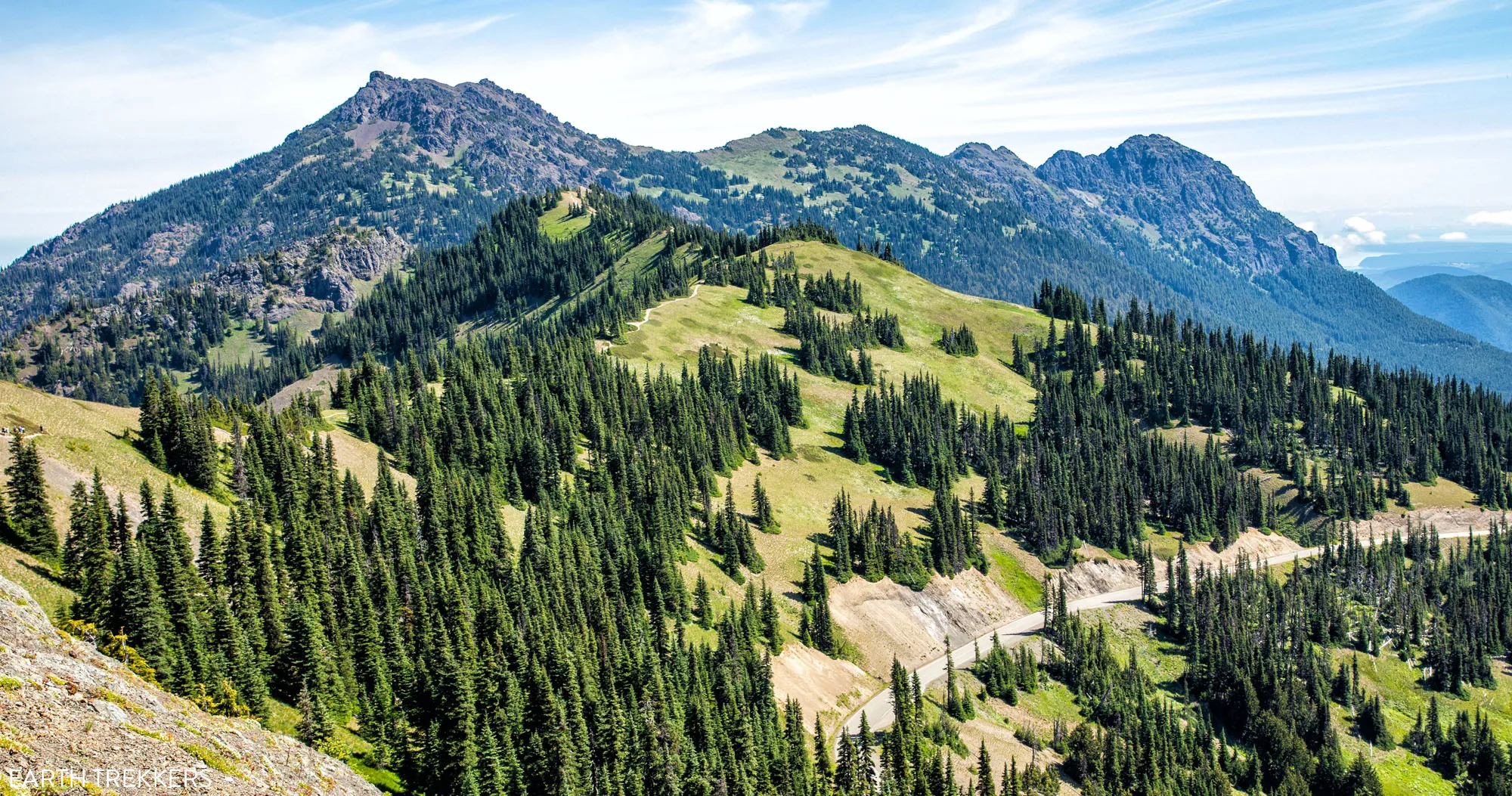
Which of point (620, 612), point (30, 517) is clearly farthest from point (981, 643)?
point (30, 517)

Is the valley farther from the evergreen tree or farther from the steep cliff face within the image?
the steep cliff face

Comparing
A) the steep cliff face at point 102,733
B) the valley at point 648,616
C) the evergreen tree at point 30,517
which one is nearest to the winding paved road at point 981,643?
the valley at point 648,616

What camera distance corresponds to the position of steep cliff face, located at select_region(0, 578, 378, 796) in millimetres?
33781

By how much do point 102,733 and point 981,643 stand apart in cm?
14335

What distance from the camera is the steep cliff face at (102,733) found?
33781mm

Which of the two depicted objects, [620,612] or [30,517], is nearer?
[30,517]

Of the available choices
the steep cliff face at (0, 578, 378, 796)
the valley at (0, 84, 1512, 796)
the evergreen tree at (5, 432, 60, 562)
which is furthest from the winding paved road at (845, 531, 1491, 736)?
the evergreen tree at (5, 432, 60, 562)

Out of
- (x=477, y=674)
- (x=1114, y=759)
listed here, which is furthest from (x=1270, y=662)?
(x=477, y=674)

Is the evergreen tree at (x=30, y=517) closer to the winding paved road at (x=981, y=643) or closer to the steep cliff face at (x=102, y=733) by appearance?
the steep cliff face at (x=102, y=733)

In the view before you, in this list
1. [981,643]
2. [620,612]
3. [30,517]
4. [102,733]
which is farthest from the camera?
[981,643]

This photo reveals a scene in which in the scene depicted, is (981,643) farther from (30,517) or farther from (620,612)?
(30,517)

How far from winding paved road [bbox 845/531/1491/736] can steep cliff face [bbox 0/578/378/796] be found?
8254 cm

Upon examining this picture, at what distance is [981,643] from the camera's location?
15975cm

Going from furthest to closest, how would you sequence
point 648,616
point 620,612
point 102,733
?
1. point 648,616
2. point 620,612
3. point 102,733
